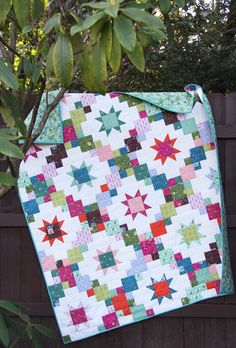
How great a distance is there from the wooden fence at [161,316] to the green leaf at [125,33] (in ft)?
6.76

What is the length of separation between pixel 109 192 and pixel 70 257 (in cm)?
44

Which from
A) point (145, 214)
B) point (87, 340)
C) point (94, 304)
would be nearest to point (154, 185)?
point (145, 214)

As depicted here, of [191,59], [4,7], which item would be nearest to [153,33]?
[4,7]

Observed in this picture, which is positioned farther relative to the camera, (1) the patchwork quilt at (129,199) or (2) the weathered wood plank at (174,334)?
(2) the weathered wood plank at (174,334)

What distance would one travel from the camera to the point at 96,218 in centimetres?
348

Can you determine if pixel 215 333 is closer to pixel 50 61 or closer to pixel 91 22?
pixel 50 61

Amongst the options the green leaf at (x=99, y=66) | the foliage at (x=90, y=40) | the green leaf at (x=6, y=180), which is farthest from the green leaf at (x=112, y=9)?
the green leaf at (x=6, y=180)

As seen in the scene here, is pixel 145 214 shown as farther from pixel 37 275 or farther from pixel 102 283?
pixel 37 275

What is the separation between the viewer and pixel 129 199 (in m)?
3.48

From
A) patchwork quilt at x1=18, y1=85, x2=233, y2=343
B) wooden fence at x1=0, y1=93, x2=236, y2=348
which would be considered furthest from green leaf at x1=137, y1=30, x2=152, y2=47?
wooden fence at x1=0, y1=93, x2=236, y2=348

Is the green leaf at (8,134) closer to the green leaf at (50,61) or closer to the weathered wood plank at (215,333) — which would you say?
the green leaf at (50,61)

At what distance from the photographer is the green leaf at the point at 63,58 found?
1.63m

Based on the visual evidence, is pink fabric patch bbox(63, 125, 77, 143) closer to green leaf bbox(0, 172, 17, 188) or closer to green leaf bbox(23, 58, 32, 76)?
green leaf bbox(23, 58, 32, 76)

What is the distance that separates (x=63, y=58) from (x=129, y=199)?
1.91 meters
